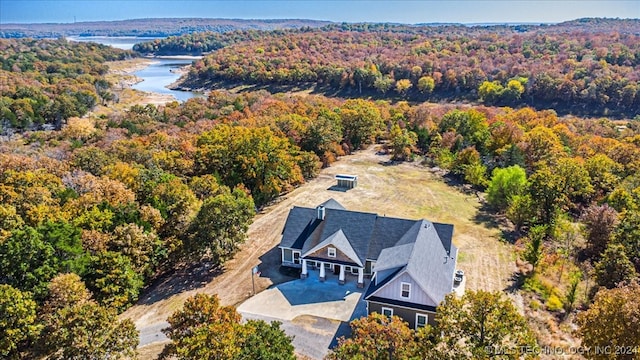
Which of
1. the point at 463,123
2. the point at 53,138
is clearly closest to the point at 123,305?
the point at 53,138

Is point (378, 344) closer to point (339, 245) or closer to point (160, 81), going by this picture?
point (339, 245)

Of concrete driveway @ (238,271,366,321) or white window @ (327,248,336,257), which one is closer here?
concrete driveway @ (238,271,366,321)

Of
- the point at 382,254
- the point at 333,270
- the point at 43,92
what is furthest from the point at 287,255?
the point at 43,92

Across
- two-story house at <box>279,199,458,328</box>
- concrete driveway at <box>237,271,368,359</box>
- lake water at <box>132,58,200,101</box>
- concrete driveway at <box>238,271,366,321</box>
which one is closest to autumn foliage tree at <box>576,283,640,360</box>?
two-story house at <box>279,199,458,328</box>

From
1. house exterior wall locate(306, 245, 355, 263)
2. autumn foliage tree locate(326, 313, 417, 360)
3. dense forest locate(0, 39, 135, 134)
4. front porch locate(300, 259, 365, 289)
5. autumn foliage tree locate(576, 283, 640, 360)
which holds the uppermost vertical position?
dense forest locate(0, 39, 135, 134)

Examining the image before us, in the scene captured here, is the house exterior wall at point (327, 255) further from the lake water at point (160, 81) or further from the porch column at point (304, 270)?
the lake water at point (160, 81)

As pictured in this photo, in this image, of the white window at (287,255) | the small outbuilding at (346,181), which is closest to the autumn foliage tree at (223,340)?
the white window at (287,255)

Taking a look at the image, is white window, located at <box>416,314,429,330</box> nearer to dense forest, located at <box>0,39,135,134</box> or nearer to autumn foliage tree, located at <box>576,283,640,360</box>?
autumn foliage tree, located at <box>576,283,640,360</box>
